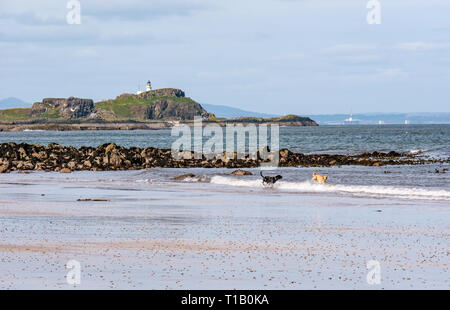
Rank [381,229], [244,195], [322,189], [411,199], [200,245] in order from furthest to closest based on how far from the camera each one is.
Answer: [322,189] < [244,195] < [411,199] < [381,229] < [200,245]

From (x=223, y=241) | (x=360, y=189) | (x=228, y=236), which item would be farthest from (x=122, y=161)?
(x=223, y=241)

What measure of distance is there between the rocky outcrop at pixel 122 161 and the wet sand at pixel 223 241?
2070 cm

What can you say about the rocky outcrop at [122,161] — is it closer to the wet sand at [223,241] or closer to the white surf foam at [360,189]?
the white surf foam at [360,189]

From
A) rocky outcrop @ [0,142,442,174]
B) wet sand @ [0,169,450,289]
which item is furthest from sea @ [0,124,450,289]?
rocky outcrop @ [0,142,442,174]

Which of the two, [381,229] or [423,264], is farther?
[381,229]

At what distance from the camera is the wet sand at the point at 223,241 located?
39.1ft

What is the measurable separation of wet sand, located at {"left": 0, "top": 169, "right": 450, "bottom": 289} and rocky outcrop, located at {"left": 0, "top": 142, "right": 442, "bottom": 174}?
20.7 metres

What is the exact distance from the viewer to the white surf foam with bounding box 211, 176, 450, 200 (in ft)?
90.4

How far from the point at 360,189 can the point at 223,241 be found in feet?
52.3

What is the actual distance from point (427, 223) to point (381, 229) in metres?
1.86
